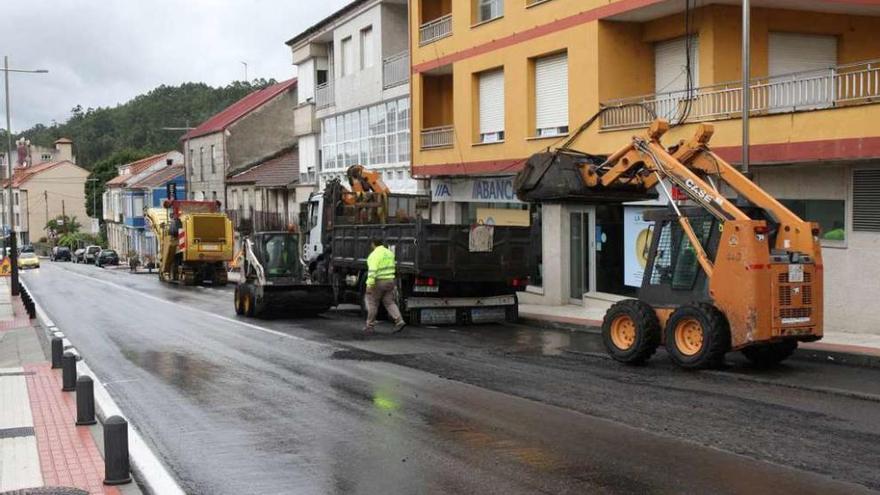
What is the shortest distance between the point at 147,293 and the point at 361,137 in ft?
32.5

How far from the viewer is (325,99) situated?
38281 millimetres

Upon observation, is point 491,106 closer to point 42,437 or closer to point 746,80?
point 746,80

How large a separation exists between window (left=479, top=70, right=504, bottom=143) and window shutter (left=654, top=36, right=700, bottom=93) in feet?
17.5

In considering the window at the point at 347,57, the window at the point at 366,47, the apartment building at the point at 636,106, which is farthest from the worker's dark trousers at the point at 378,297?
the window at the point at 347,57

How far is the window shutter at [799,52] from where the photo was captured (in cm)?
1919

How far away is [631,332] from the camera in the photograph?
1294cm

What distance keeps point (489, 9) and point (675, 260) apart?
1472 centimetres

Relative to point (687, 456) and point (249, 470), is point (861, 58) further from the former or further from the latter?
point (249, 470)

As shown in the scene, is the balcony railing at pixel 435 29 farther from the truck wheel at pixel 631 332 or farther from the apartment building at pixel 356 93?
the truck wheel at pixel 631 332

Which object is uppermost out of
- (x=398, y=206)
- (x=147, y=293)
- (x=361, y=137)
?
(x=361, y=137)

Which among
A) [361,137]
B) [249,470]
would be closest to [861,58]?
[249,470]

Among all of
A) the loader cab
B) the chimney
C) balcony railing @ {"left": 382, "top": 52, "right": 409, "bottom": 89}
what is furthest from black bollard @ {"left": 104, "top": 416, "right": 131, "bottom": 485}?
the chimney

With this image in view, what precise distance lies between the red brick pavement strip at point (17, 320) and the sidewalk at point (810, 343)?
38.7 feet

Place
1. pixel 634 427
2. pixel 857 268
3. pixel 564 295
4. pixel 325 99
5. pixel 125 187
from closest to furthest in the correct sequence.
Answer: pixel 634 427
pixel 857 268
pixel 564 295
pixel 325 99
pixel 125 187
